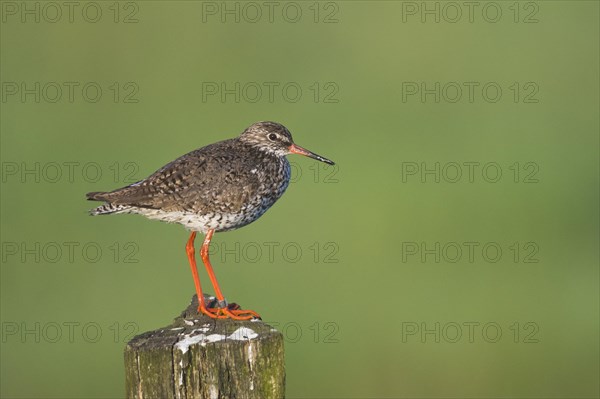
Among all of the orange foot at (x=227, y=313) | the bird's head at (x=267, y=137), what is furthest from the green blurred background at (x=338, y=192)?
the orange foot at (x=227, y=313)

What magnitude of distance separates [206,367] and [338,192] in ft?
34.2

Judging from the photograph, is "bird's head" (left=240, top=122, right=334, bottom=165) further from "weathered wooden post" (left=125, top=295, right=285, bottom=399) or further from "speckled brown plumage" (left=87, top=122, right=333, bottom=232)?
"weathered wooden post" (left=125, top=295, right=285, bottom=399)

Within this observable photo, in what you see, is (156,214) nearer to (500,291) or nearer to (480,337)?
(480,337)

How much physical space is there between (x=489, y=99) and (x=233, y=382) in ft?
46.1

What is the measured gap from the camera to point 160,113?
1759 cm

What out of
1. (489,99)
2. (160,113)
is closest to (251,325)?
(160,113)

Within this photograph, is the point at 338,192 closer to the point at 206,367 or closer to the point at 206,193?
the point at 206,193

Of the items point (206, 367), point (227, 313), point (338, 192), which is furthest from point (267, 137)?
point (338, 192)

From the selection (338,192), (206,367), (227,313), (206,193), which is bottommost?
(206,367)

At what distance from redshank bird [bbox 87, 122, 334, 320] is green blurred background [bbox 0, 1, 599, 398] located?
3.89 m

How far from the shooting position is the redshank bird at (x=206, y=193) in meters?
7.98

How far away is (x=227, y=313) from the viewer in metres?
7.05

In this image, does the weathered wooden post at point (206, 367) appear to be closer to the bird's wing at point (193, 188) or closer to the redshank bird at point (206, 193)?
the redshank bird at point (206, 193)

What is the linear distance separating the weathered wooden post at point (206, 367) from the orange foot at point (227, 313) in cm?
105
